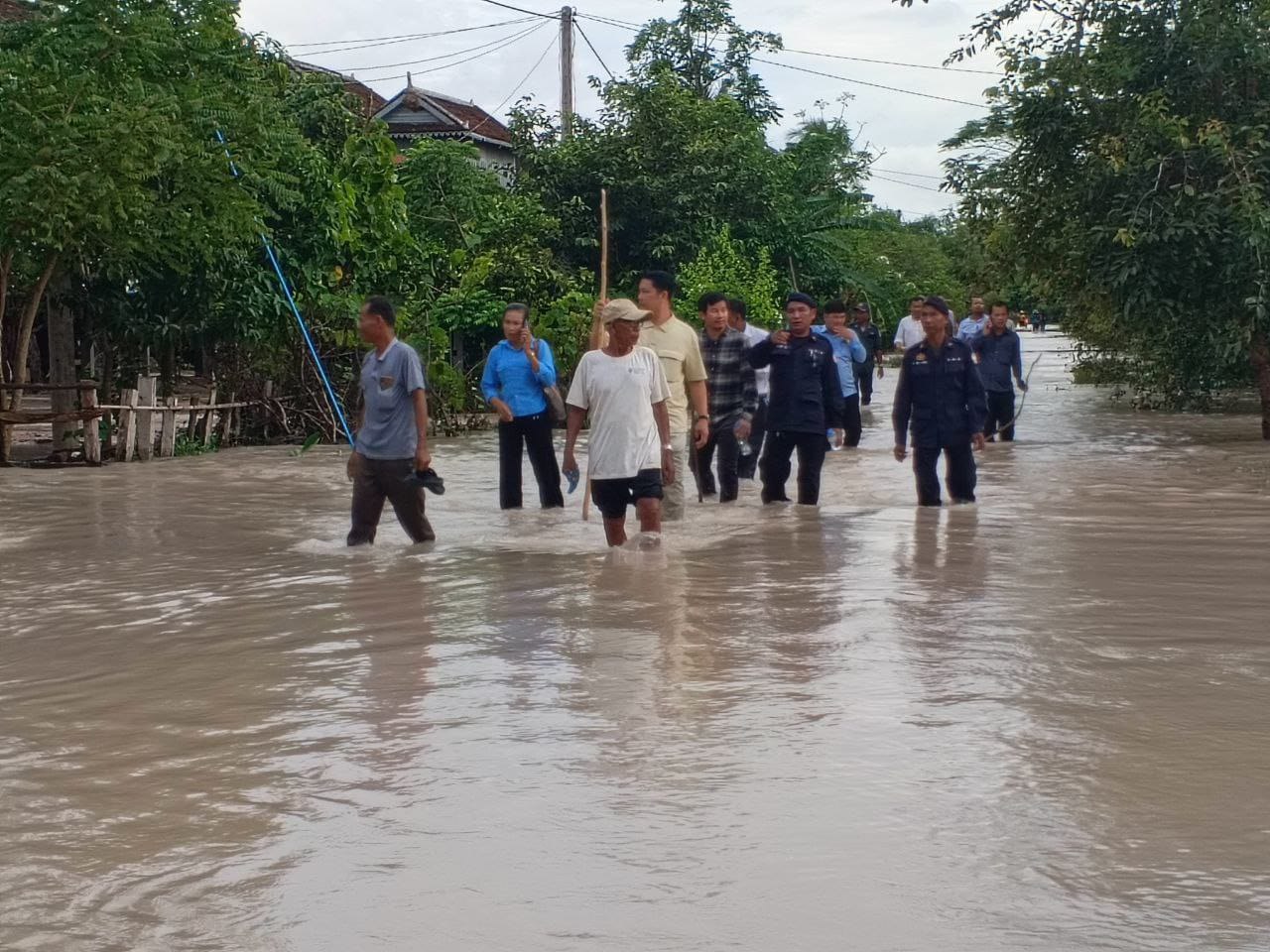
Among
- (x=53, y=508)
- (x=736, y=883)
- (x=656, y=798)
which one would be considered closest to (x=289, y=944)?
(x=736, y=883)

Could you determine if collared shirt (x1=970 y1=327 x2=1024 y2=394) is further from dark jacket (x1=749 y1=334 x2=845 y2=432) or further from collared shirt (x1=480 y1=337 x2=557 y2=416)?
collared shirt (x1=480 y1=337 x2=557 y2=416)

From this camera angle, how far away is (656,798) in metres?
5.52

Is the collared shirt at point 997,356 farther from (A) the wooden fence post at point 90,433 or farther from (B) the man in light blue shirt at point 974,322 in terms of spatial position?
(A) the wooden fence post at point 90,433

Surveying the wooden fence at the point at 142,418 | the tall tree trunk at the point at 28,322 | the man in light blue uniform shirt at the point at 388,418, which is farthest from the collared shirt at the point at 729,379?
the tall tree trunk at the point at 28,322

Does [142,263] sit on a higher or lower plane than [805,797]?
higher

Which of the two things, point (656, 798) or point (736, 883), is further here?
point (656, 798)

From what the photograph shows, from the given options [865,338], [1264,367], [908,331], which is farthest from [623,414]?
[865,338]

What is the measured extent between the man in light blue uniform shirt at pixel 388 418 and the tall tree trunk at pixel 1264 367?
12.3 m

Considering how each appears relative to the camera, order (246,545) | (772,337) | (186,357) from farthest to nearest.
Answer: (186,357) < (772,337) < (246,545)

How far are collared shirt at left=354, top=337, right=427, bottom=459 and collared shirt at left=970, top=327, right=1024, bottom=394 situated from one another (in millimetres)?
9851

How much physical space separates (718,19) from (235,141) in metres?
25.9

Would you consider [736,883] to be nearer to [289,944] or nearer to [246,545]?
[289,944]

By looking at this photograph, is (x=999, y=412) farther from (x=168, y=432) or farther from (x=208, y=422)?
(x=168, y=432)

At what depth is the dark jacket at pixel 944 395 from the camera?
1302cm
